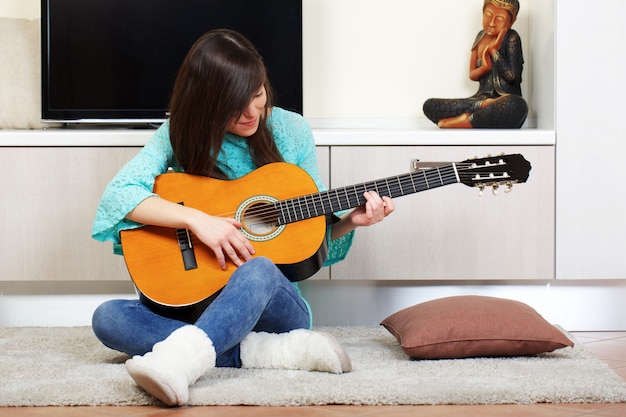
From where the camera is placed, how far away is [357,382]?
187 centimetres

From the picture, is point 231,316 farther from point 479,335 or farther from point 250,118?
point 479,335

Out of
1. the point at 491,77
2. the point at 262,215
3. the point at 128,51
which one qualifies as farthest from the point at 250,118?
the point at 491,77

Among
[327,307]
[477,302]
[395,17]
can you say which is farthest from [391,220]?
[395,17]

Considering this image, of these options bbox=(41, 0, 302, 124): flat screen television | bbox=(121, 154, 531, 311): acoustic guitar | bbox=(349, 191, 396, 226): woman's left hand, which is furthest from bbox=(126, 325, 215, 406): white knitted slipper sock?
bbox=(41, 0, 302, 124): flat screen television

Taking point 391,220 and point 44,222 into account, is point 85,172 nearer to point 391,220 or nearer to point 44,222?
point 44,222

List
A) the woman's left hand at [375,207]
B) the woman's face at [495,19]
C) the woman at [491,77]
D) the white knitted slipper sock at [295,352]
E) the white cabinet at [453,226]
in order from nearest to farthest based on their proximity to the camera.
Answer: the white knitted slipper sock at [295,352] → the woman's left hand at [375,207] → the white cabinet at [453,226] → the woman at [491,77] → the woman's face at [495,19]

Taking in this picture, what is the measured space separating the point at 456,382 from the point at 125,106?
5.12 feet

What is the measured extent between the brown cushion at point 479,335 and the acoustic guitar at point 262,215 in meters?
0.30

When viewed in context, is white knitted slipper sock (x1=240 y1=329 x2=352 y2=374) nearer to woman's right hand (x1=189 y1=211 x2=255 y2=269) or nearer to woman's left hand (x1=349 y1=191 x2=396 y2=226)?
woman's right hand (x1=189 y1=211 x2=255 y2=269)

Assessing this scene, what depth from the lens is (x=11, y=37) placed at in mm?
3082

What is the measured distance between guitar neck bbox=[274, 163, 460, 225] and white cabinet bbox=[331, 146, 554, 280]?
66 centimetres

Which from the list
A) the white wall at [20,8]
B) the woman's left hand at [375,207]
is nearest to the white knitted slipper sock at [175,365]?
the woman's left hand at [375,207]

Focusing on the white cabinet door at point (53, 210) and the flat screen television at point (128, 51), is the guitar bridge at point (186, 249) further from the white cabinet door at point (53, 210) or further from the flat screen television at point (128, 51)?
the flat screen television at point (128, 51)

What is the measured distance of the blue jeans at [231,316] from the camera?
71.9 inches
